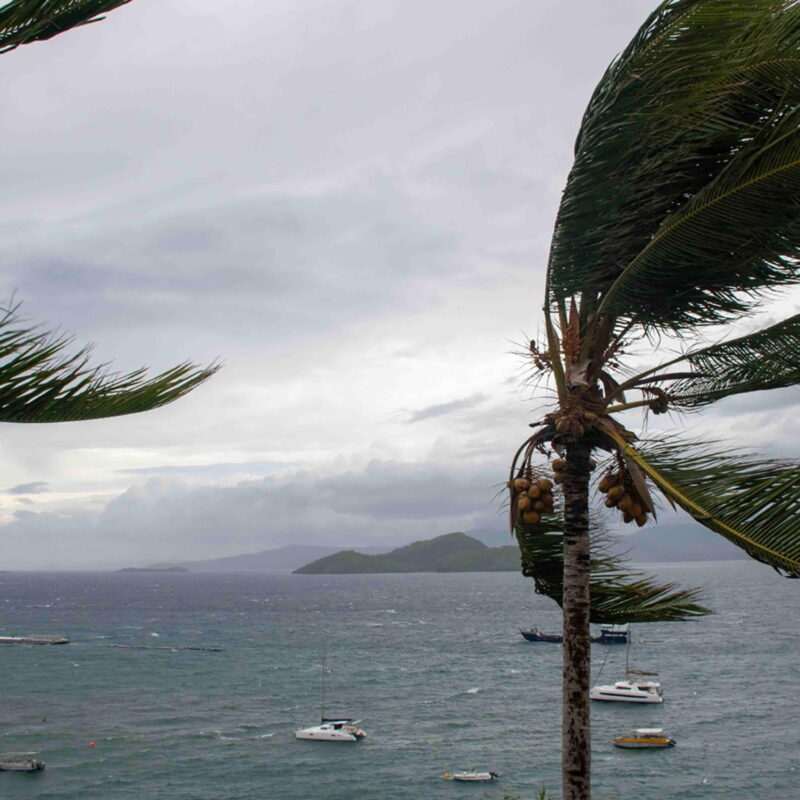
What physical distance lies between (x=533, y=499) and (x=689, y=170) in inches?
126

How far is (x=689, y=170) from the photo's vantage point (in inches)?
286

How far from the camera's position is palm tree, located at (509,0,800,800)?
6320mm

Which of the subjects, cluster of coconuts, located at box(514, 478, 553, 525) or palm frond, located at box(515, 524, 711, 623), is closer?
cluster of coconuts, located at box(514, 478, 553, 525)

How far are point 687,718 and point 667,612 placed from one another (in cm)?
6811

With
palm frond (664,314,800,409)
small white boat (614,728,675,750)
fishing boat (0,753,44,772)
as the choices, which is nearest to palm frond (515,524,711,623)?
palm frond (664,314,800,409)

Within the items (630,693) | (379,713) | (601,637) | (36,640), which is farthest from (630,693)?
(36,640)

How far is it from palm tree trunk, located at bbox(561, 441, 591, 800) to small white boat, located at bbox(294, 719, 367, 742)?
189ft

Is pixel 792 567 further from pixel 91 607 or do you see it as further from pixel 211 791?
pixel 91 607

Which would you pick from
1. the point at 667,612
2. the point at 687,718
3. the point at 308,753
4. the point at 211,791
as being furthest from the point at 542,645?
the point at 667,612

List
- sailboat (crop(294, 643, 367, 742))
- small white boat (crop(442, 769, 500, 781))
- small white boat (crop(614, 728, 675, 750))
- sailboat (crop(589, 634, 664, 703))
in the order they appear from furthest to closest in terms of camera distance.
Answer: sailboat (crop(589, 634, 664, 703))
sailboat (crop(294, 643, 367, 742))
small white boat (crop(614, 728, 675, 750))
small white boat (crop(442, 769, 500, 781))

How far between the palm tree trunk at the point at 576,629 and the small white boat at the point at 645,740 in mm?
57063

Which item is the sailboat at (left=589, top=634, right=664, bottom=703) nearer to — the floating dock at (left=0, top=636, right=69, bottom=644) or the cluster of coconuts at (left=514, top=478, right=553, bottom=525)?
the cluster of coconuts at (left=514, top=478, right=553, bottom=525)

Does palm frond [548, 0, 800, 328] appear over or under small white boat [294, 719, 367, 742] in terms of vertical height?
over

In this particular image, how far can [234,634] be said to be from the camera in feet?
419
